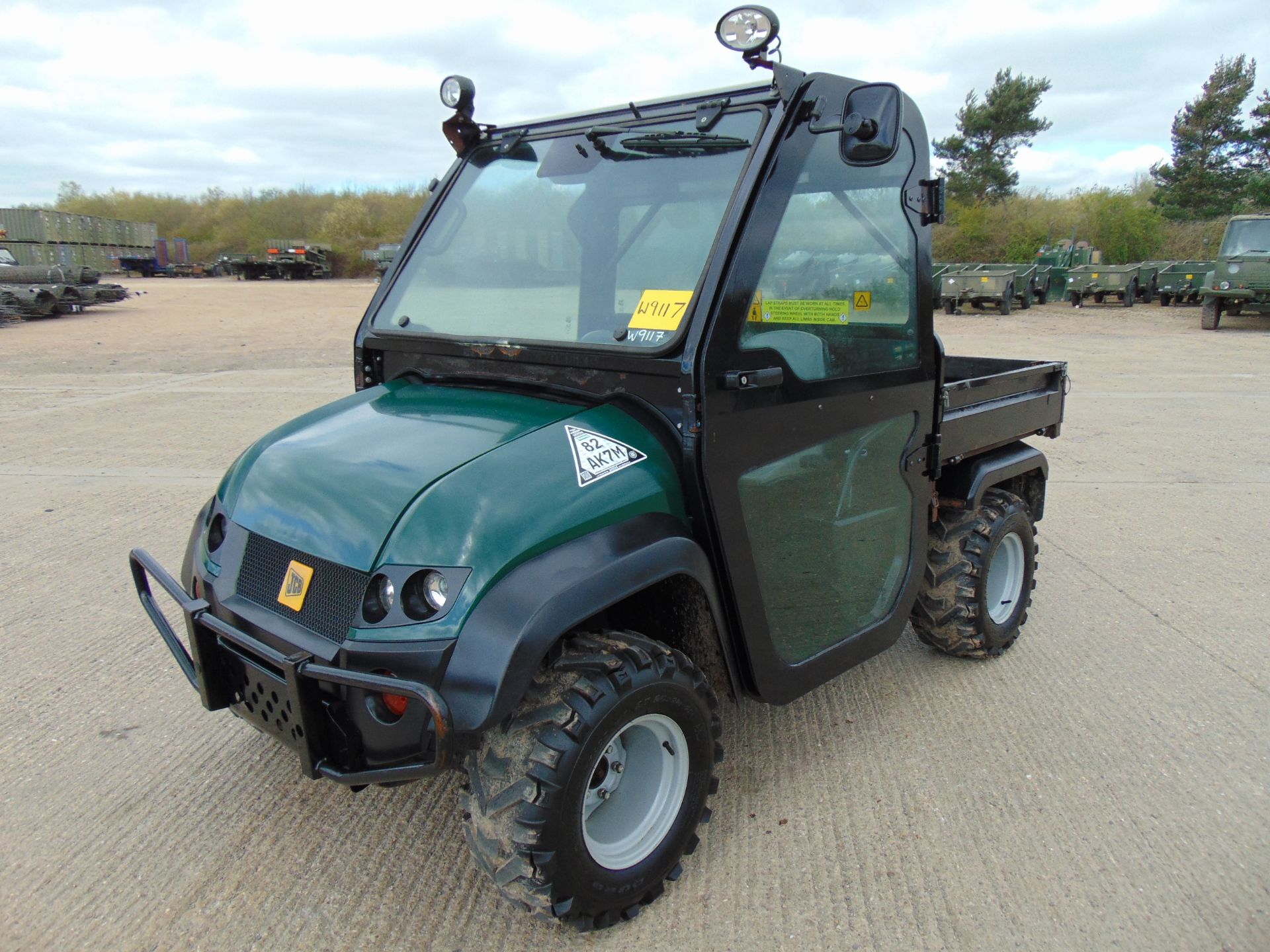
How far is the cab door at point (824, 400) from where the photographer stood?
2.38m

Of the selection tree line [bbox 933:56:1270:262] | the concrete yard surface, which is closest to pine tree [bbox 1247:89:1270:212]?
tree line [bbox 933:56:1270:262]

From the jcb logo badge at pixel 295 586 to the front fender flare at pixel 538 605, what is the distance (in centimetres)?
48

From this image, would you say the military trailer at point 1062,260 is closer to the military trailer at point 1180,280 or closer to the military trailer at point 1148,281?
the military trailer at point 1148,281

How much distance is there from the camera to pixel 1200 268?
24.7 meters

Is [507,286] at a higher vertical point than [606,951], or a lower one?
higher

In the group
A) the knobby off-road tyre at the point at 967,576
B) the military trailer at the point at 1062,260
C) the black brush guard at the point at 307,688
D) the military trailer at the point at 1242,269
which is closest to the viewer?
the black brush guard at the point at 307,688

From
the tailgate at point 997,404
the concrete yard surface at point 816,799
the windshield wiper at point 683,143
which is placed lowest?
the concrete yard surface at point 816,799

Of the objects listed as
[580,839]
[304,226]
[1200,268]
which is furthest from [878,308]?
[304,226]

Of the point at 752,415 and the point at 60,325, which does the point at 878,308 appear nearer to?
the point at 752,415

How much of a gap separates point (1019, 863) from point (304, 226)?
67215mm

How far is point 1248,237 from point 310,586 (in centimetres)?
2172

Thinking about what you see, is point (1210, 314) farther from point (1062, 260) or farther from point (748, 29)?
point (748, 29)

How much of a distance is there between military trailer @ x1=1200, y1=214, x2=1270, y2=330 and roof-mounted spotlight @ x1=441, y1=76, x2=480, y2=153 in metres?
19.6

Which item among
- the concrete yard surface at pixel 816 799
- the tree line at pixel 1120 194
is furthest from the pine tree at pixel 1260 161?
the concrete yard surface at pixel 816 799
